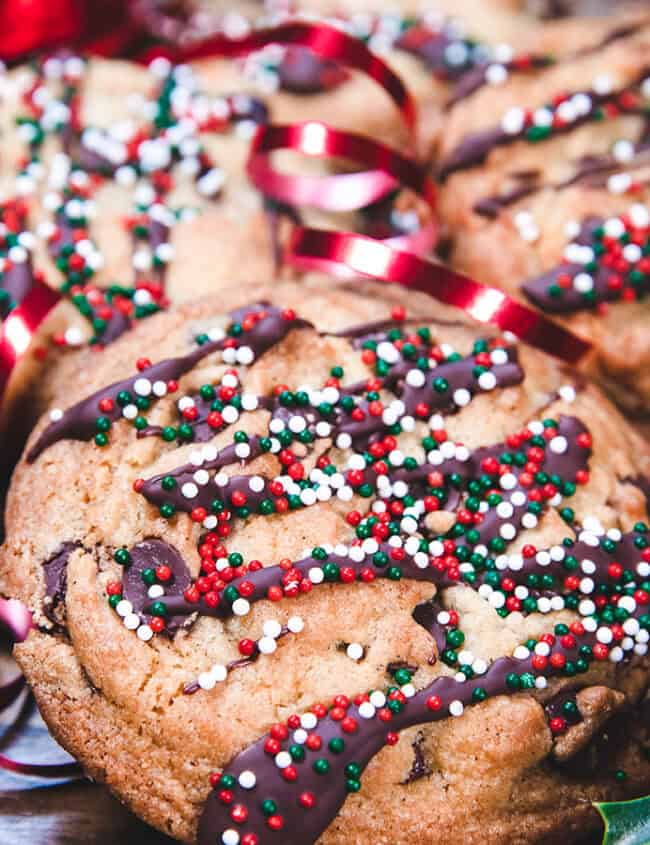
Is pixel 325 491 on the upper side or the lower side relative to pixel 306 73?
lower

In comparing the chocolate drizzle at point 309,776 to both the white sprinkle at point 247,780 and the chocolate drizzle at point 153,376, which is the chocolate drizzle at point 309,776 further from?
the chocolate drizzle at point 153,376

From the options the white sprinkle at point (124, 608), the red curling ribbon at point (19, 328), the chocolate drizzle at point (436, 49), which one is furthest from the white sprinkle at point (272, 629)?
the chocolate drizzle at point (436, 49)

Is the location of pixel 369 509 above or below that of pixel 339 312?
below

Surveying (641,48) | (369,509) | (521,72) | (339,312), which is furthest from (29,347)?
(641,48)

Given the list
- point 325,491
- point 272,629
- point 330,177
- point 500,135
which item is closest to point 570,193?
point 500,135

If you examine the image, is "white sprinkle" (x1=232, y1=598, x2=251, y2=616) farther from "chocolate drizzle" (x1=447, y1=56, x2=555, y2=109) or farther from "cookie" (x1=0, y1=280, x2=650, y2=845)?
"chocolate drizzle" (x1=447, y1=56, x2=555, y2=109)

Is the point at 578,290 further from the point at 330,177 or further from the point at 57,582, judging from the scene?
the point at 57,582

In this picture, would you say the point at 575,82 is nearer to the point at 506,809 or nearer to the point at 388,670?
the point at 388,670

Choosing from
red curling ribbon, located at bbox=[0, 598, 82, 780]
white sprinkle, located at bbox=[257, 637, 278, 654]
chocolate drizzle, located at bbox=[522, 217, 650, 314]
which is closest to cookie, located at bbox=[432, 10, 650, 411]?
chocolate drizzle, located at bbox=[522, 217, 650, 314]
